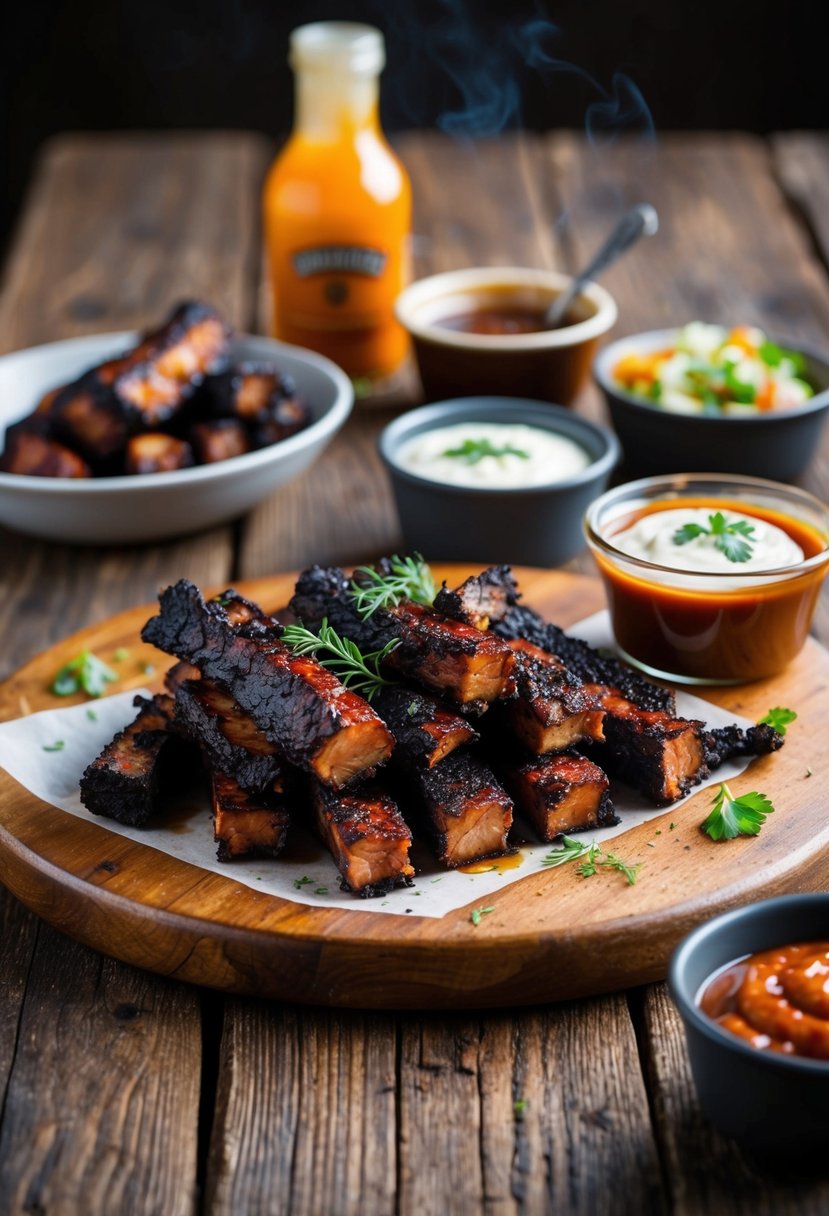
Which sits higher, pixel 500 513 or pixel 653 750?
pixel 653 750

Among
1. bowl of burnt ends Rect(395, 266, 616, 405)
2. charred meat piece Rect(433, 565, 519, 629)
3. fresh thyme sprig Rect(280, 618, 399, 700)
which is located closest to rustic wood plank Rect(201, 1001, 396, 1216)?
fresh thyme sprig Rect(280, 618, 399, 700)

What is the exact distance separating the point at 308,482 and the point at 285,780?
2.35 metres

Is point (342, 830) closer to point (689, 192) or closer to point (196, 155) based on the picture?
point (689, 192)

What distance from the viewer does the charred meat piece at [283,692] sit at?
2.76 m

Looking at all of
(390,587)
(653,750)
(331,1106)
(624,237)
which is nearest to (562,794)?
(653,750)

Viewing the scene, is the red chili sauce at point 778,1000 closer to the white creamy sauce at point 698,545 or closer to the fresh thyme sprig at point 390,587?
the fresh thyme sprig at point 390,587

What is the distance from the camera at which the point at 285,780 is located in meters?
2.89

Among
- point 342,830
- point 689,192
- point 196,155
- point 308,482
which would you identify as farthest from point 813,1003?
point 196,155

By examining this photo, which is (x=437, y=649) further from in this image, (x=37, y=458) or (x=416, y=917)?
(x=37, y=458)

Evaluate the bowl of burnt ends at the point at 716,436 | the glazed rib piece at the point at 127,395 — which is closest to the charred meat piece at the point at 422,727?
the glazed rib piece at the point at 127,395

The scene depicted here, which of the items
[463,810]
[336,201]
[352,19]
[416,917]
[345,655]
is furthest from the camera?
[352,19]

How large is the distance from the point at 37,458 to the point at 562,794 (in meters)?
2.21

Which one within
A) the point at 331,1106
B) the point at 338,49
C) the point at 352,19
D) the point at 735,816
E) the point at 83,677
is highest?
the point at 338,49

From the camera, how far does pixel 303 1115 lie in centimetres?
245
